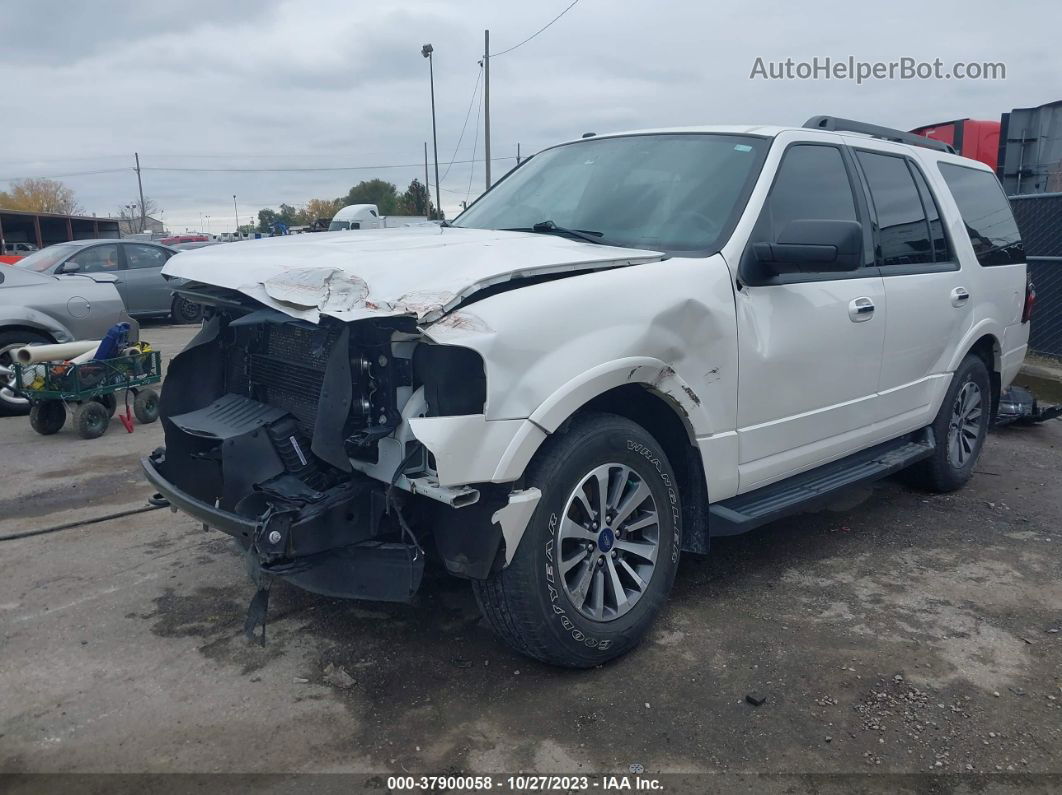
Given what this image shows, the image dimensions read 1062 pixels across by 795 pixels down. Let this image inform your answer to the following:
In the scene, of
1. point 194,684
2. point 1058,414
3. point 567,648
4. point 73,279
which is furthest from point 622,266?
point 73,279

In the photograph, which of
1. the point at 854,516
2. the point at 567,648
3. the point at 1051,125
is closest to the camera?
the point at 567,648

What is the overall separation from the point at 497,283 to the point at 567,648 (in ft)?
4.23

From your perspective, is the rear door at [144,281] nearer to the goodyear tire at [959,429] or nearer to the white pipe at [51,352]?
the white pipe at [51,352]

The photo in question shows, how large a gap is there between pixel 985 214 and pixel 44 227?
45.1 m

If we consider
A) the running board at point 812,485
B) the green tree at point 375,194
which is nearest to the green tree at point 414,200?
the green tree at point 375,194

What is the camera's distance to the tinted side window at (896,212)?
4586 millimetres

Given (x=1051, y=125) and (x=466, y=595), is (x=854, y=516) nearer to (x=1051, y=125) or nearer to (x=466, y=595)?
(x=466, y=595)

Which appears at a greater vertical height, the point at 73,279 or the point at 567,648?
the point at 73,279

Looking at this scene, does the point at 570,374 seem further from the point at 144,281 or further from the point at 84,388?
the point at 144,281

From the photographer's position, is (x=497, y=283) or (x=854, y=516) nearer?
(x=497, y=283)

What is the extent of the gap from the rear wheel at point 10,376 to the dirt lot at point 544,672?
13.0 feet

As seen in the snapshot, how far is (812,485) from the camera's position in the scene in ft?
13.6

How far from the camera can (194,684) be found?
3211 mm

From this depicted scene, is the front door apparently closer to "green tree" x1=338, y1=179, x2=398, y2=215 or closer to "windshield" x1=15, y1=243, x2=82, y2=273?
"windshield" x1=15, y1=243, x2=82, y2=273
